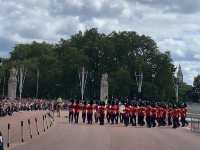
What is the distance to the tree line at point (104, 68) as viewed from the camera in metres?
123

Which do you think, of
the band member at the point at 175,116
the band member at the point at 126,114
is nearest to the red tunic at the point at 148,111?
the band member at the point at 126,114

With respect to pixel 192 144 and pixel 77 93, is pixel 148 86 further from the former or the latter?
pixel 192 144

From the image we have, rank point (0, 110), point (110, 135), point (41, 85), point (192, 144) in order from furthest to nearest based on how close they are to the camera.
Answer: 1. point (41, 85)
2. point (0, 110)
3. point (110, 135)
4. point (192, 144)

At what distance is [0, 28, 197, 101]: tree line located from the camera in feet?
403

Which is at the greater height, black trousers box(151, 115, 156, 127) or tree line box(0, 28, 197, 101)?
tree line box(0, 28, 197, 101)

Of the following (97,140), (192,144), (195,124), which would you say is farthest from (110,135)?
(195,124)

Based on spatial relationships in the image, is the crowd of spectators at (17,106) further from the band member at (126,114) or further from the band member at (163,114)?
the band member at (163,114)

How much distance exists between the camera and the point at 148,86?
120 metres

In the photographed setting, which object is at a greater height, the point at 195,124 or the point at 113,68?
the point at 113,68

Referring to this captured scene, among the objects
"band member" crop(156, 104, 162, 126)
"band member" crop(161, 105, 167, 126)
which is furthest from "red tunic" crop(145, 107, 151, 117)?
"band member" crop(161, 105, 167, 126)

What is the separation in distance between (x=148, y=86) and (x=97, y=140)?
92451mm

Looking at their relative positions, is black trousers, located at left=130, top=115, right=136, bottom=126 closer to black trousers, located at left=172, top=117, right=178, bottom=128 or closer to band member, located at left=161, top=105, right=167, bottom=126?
band member, located at left=161, top=105, right=167, bottom=126

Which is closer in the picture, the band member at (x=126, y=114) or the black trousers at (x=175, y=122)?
the black trousers at (x=175, y=122)

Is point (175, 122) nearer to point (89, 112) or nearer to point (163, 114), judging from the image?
point (163, 114)
